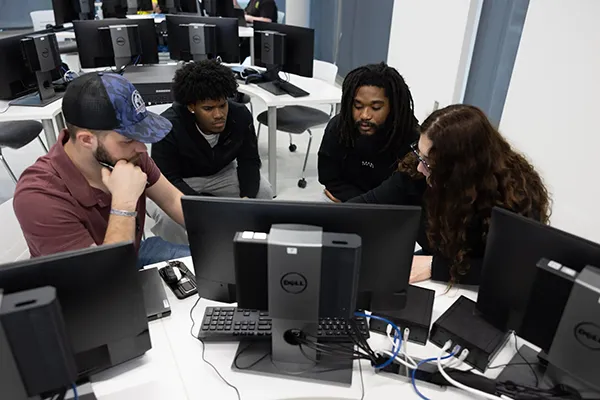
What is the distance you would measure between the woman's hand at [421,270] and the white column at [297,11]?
5388 mm

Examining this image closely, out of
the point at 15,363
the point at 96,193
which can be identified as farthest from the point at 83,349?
the point at 96,193

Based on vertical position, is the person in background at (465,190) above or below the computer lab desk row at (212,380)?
above

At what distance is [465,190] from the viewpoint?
1.36 m

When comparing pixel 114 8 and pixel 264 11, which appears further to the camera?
pixel 264 11

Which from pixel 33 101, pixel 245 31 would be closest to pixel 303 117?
pixel 33 101

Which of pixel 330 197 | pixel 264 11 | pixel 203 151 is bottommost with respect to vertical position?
pixel 330 197

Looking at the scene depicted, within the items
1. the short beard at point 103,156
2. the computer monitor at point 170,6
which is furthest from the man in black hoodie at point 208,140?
the computer monitor at point 170,6

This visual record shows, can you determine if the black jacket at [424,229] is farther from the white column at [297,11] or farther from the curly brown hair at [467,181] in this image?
the white column at [297,11]

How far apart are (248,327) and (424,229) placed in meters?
0.72

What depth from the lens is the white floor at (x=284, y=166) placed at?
3.25 metres

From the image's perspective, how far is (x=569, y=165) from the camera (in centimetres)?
234

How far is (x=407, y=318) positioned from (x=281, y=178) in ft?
7.91

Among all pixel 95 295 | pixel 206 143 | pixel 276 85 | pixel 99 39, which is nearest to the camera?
pixel 95 295

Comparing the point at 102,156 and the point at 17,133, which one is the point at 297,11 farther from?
the point at 102,156
